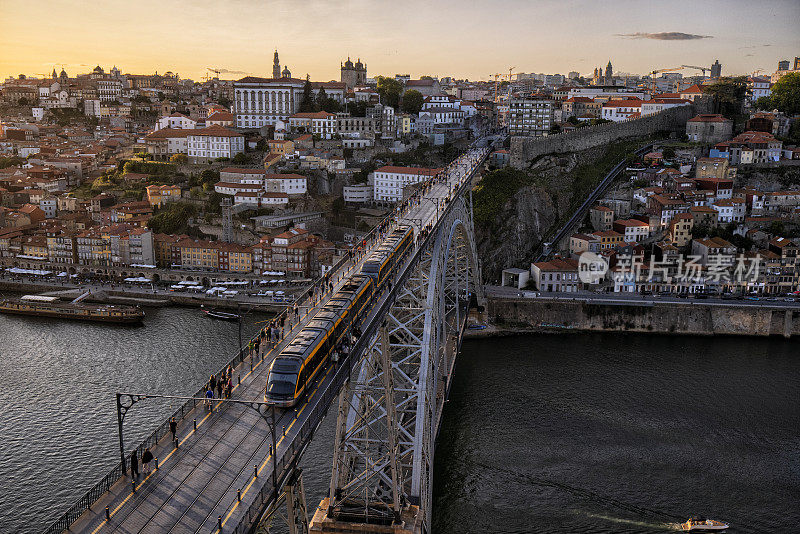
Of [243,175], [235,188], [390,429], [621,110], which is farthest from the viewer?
[621,110]

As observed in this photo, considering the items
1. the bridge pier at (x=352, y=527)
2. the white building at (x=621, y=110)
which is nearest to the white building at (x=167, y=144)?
the white building at (x=621, y=110)

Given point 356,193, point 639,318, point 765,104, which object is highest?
point 765,104

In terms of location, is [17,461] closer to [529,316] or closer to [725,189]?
[529,316]

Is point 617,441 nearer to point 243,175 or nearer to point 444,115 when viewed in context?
point 243,175

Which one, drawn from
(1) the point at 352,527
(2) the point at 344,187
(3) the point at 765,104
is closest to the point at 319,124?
(2) the point at 344,187

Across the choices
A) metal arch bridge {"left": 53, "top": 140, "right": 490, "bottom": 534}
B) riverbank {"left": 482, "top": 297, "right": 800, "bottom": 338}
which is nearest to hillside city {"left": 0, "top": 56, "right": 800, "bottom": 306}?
riverbank {"left": 482, "top": 297, "right": 800, "bottom": 338}

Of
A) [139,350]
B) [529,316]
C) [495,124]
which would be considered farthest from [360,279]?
[495,124]
